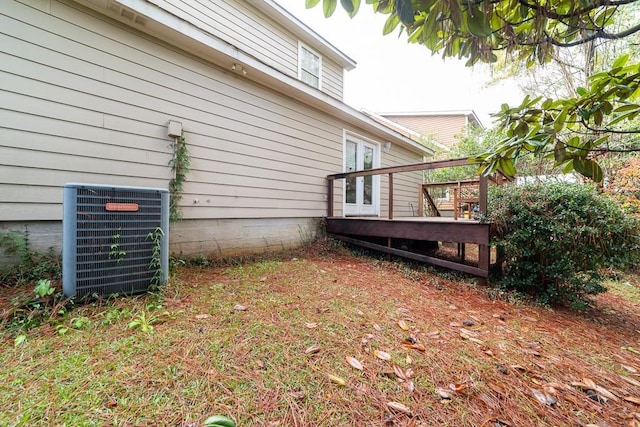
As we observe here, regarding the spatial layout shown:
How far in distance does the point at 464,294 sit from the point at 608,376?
5.54ft

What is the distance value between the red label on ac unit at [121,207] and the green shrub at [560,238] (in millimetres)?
4280

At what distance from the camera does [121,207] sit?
2.41 m

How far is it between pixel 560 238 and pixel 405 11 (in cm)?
336

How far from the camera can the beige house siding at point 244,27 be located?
15.8ft

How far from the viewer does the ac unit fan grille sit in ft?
7.33

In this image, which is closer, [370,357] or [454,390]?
[454,390]

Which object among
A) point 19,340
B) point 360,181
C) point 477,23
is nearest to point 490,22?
point 477,23

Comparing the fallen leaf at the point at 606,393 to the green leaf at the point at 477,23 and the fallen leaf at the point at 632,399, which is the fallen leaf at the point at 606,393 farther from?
the green leaf at the point at 477,23

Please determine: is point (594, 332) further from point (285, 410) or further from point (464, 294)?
point (285, 410)

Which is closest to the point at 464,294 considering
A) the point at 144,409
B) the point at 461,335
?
the point at 461,335

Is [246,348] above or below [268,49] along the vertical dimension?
below

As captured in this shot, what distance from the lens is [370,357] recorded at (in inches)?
71.7

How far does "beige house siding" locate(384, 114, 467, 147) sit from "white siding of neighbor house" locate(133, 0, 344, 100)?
12045 mm

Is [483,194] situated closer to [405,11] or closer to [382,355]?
[382,355]
